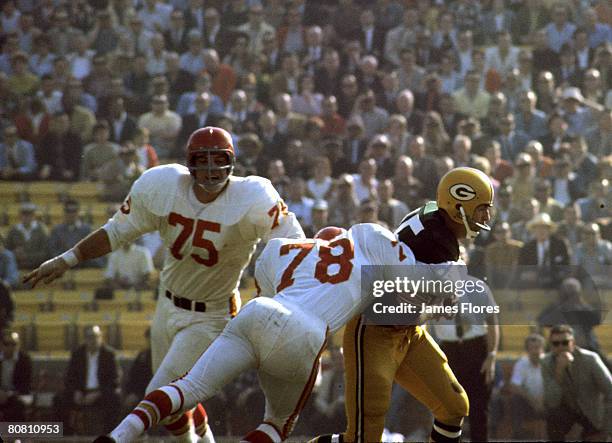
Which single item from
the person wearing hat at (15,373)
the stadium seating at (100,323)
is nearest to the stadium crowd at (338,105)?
the stadium seating at (100,323)

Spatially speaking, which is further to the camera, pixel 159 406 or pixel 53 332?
pixel 53 332

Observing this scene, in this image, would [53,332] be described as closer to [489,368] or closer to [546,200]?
[489,368]

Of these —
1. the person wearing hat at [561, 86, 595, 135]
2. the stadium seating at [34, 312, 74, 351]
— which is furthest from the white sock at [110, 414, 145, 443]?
the person wearing hat at [561, 86, 595, 135]

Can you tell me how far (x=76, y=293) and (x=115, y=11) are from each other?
11.5 ft

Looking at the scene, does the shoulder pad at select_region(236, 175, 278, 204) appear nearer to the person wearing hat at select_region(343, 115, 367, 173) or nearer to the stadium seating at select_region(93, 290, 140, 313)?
the stadium seating at select_region(93, 290, 140, 313)

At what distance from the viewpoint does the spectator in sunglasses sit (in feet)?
26.2

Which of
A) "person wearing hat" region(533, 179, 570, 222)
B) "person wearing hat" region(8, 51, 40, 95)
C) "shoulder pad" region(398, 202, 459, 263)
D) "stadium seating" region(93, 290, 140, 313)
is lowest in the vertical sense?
"stadium seating" region(93, 290, 140, 313)

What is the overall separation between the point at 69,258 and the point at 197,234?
2.04ft

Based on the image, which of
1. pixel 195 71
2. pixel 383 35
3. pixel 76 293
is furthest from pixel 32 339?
pixel 383 35

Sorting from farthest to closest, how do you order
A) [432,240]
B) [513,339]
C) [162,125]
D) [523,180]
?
[162,125]
[523,180]
[513,339]
[432,240]

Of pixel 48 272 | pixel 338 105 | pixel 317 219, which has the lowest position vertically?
pixel 48 272

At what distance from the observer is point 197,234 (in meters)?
5.92

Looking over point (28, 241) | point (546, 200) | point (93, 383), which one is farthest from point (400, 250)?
point (28, 241)

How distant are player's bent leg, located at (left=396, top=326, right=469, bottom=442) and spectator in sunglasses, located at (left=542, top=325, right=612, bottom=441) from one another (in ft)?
8.16
